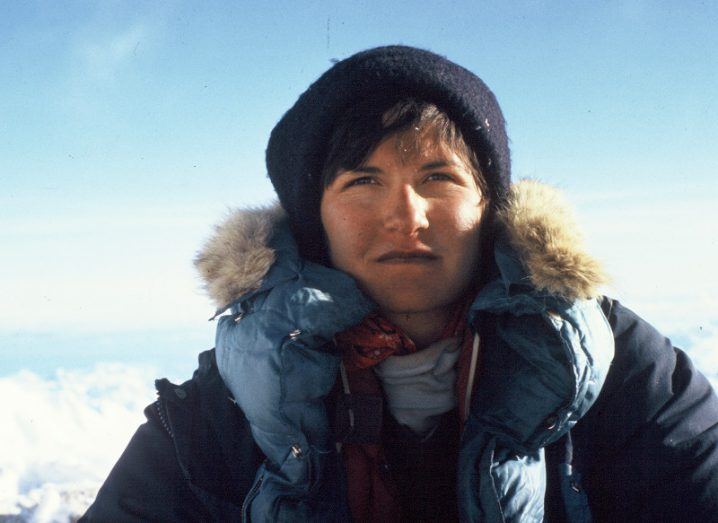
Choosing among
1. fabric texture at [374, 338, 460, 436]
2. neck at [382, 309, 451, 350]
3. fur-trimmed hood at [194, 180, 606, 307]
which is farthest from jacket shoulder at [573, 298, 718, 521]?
neck at [382, 309, 451, 350]

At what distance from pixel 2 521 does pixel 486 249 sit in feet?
94.1

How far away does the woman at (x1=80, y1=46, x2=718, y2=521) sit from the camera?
1.96 m

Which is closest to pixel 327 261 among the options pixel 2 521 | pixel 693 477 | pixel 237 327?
pixel 237 327

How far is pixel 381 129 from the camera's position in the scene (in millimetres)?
2154

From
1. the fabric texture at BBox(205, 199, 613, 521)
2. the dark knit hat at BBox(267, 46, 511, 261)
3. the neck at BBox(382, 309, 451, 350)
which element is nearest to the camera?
the fabric texture at BBox(205, 199, 613, 521)

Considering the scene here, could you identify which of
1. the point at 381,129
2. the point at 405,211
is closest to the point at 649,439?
the point at 405,211

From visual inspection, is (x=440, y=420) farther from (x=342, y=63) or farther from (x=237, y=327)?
(x=342, y=63)

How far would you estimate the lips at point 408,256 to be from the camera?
2.11 metres

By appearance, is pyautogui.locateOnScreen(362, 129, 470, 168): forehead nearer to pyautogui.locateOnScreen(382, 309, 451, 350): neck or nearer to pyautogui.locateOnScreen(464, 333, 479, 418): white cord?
pyautogui.locateOnScreen(382, 309, 451, 350): neck

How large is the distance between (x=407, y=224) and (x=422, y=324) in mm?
458

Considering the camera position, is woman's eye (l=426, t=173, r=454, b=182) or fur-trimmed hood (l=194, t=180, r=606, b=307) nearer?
fur-trimmed hood (l=194, t=180, r=606, b=307)

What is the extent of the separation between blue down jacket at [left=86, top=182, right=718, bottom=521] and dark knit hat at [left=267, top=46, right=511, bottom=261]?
0.23m

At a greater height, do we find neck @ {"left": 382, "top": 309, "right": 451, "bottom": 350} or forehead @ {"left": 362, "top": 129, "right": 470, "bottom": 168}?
forehead @ {"left": 362, "top": 129, "right": 470, "bottom": 168}

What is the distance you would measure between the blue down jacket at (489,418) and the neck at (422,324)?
0.18 m
